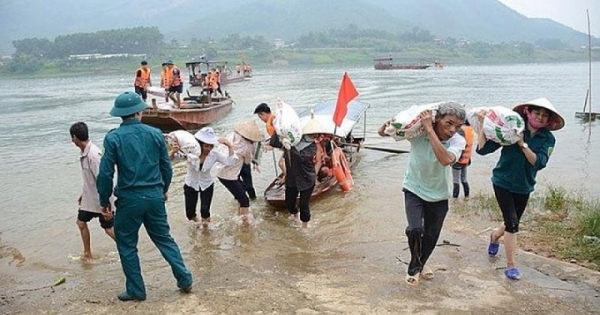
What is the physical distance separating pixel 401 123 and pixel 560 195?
4.95 m

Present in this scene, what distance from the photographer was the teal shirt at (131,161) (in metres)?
4.32

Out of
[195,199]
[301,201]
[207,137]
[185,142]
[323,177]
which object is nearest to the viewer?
[185,142]

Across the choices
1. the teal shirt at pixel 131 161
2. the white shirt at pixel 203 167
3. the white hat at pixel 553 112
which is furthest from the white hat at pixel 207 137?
the white hat at pixel 553 112

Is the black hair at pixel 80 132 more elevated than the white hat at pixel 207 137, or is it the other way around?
the black hair at pixel 80 132

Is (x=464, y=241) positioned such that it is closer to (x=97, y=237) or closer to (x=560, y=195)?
(x=560, y=195)

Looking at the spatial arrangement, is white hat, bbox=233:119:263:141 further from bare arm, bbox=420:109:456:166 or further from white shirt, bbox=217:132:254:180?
bare arm, bbox=420:109:456:166

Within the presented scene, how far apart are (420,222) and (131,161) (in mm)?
2445

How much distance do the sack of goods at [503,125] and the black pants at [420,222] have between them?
69 centimetres

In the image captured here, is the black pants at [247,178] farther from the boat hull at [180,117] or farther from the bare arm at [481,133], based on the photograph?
the boat hull at [180,117]

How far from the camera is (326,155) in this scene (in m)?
9.20

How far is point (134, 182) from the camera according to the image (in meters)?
4.36

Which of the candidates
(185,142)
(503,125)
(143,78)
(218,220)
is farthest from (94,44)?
(503,125)

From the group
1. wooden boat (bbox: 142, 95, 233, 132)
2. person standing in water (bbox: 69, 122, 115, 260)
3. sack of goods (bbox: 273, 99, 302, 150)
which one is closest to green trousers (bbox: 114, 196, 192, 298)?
person standing in water (bbox: 69, 122, 115, 260)

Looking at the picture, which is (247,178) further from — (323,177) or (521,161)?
(521,161)
